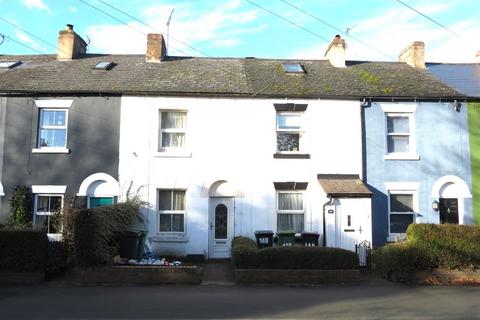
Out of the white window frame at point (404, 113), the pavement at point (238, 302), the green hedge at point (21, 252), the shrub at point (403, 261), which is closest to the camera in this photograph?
the pavement at point (238, 302)

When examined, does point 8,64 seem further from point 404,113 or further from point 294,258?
point 404,113

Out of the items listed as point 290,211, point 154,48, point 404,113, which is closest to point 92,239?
point 290,211

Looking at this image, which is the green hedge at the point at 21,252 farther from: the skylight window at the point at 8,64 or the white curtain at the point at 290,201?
the skylight window at the point at 8,64

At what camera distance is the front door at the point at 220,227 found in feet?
58.7

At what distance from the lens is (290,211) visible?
1805 centimetres

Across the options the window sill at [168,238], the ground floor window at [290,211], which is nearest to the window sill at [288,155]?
the ground floor window at [290,211]

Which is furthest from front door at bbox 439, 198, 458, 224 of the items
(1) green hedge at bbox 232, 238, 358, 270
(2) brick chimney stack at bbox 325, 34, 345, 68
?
(2) brick chimney stack at bbox 325, 34, 345, 68

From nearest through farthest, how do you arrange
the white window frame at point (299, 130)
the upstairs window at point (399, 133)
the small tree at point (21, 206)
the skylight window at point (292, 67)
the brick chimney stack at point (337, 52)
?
1. the small tree at point (21, 206)
2. the white window frame at point (299, 130)
3. the upstairs window at point (399, 133)
4. the skylight window at point (292, 67)
5. the brick chimney stack at point (337, 52)

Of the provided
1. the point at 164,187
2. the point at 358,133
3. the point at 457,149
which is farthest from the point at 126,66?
the point at 457,149

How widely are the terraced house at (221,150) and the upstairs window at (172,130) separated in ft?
0.13

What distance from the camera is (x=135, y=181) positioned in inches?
706

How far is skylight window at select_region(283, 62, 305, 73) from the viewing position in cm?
2061

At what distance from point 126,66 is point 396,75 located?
1149 cm

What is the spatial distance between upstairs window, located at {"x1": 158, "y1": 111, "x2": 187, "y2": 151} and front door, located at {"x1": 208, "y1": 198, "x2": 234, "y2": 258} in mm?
2587
